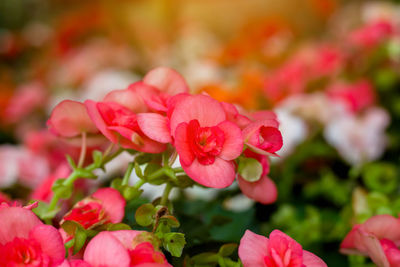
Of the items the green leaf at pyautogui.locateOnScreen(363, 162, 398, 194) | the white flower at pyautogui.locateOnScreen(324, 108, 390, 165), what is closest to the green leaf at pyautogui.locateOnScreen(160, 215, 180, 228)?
the green leaf at pyautogui.locateOnScreen(363, 162, 398, 194)

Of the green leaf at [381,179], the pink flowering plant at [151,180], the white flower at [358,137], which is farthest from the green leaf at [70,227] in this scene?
the white flower at [358,137]

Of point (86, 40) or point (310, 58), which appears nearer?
point (310, 58)

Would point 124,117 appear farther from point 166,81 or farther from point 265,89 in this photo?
point 265,89

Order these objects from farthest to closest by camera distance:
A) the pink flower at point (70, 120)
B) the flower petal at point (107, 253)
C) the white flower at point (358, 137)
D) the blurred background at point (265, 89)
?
the white flower at point (358, 137)
the blurred background at point (265, 89)
the pink flower at point (70, 120)
the flower petal at point (107, 253)

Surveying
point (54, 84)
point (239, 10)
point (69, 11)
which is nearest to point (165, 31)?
point (239, 10)

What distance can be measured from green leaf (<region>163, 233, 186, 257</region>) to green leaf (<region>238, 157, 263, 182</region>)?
66 millimetres

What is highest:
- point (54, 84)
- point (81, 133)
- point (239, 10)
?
point (239, 10)

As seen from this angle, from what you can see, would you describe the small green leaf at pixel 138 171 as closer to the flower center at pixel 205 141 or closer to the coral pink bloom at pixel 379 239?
the flower center at pixel 205 141

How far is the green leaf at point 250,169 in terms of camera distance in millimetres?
292

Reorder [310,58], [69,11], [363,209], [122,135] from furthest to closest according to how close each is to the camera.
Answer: [69,11], [310,58], [363,209], [122,135]

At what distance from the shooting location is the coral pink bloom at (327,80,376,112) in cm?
76

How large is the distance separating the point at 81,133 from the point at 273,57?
3.06ft

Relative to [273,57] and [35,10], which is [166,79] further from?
[35,10]

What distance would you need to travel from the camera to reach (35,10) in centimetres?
233
